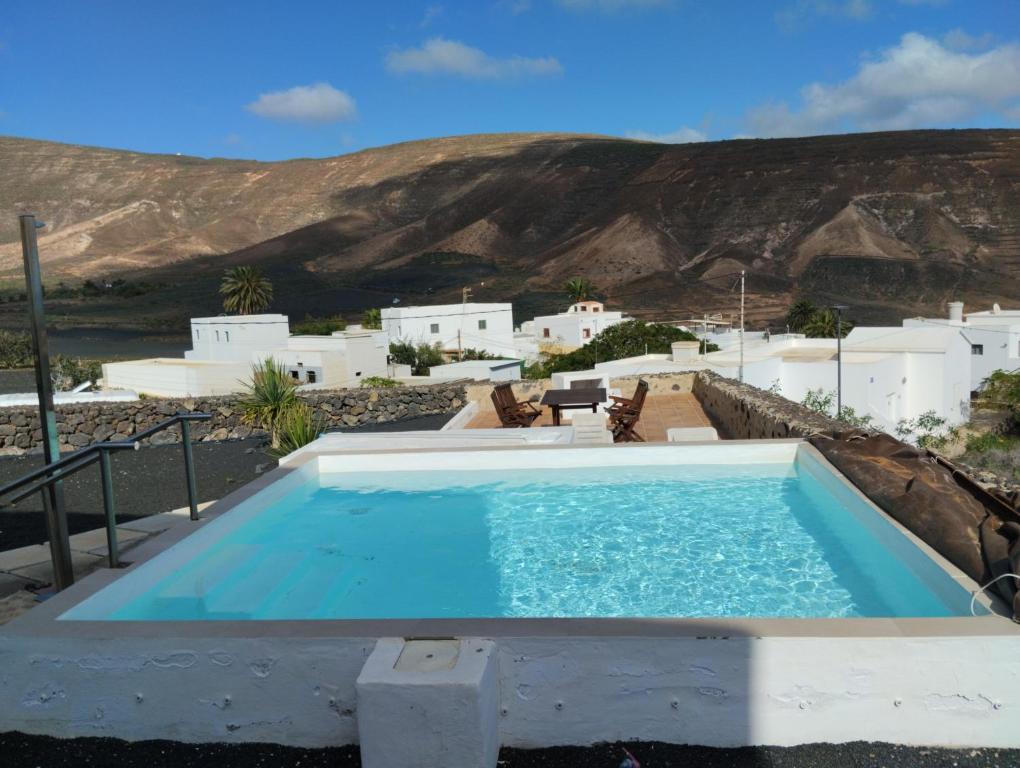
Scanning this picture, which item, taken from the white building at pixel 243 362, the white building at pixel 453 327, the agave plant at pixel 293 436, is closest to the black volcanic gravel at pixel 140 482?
the agave plant at pixel 293 436

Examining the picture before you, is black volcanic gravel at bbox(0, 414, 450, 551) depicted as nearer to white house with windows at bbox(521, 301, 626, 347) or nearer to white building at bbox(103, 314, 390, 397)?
white building at bbox(103, 314, 390, 397)

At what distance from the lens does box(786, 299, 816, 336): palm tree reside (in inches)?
1983

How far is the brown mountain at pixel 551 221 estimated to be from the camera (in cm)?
6969

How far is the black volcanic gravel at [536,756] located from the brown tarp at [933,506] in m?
0.67

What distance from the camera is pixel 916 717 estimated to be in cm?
282

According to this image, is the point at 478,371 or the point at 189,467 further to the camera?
the point at 478,371

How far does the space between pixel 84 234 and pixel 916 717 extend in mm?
130802

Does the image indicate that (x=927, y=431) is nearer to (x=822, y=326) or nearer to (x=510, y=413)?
(x=510, y=413)

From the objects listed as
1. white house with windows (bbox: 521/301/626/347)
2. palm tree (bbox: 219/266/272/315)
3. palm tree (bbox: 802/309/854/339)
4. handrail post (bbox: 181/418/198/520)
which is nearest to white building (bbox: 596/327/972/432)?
handrail post (bbox: 181/418/198/520)

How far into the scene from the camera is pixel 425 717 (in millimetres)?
2568

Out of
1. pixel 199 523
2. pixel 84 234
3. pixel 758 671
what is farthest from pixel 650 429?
pixel 84 234

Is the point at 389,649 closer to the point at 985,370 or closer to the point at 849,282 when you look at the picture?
the point at 985,370

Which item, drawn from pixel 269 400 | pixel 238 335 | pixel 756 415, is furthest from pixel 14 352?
pixel 756 415

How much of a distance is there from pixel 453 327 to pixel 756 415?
121 feet
